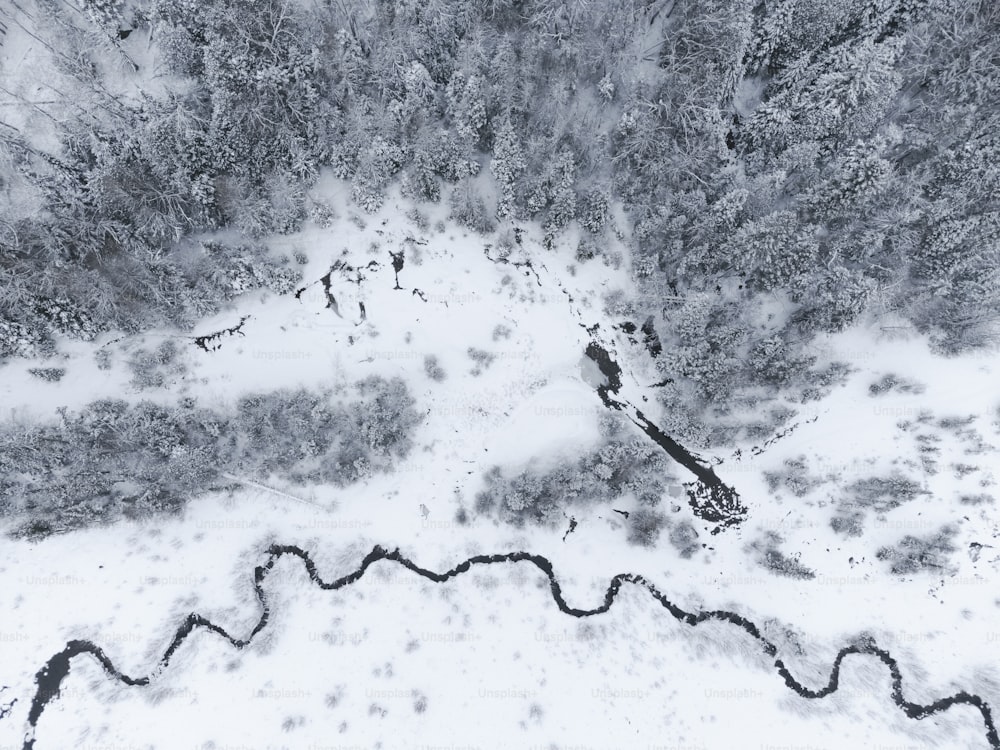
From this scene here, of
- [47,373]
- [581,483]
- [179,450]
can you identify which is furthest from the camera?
[581,483]

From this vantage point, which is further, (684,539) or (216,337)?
(684,539)

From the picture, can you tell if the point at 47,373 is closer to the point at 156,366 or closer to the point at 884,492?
the point at 156,366

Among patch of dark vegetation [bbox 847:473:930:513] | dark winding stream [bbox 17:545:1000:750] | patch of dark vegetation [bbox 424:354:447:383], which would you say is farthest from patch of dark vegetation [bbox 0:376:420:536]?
patch of dark vegetation [bbox 847:473:930:513]

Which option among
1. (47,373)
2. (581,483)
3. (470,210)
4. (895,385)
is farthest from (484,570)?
(47,373)

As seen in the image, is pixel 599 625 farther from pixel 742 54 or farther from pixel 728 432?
pixel 742 54

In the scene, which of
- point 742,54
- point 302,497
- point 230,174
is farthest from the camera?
point 302,497

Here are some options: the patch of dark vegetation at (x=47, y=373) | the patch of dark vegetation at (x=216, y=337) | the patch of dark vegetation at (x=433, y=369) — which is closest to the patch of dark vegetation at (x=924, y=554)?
the patch of dark vegetation at (x=433, y=369)

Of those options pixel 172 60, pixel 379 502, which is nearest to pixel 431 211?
pixel 172 60
